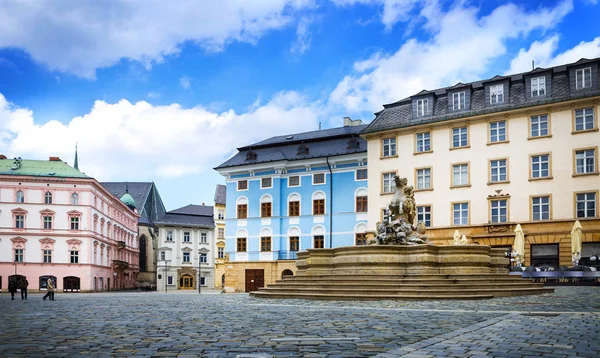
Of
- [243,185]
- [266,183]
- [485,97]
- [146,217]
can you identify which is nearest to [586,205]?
[485,97]

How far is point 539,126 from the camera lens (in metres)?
41.7

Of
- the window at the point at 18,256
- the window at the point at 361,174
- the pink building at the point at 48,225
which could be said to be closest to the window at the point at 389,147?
the window at the point at 361,174

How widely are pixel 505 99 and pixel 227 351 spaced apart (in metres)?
38.3

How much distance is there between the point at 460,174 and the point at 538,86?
294 inches

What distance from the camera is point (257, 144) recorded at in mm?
58938

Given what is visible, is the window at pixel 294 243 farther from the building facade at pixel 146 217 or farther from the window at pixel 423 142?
the building facade at pixel 146 217

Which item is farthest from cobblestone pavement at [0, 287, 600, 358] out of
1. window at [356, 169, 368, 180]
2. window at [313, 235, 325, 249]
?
window at [313, 235, 325, 249]

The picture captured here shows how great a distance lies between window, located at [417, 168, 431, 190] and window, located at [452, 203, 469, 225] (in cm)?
255

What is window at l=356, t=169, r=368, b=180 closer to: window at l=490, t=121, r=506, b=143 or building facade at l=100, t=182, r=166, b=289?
window at l=490, t=121, r=506, b=143

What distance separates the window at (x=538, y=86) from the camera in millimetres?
41938

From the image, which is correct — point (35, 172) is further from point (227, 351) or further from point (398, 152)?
point (227, 351)

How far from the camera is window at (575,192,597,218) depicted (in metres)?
39.2

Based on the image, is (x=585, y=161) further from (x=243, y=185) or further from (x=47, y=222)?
(x=47, y=222)

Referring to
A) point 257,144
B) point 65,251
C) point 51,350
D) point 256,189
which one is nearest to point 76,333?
point 51,350
